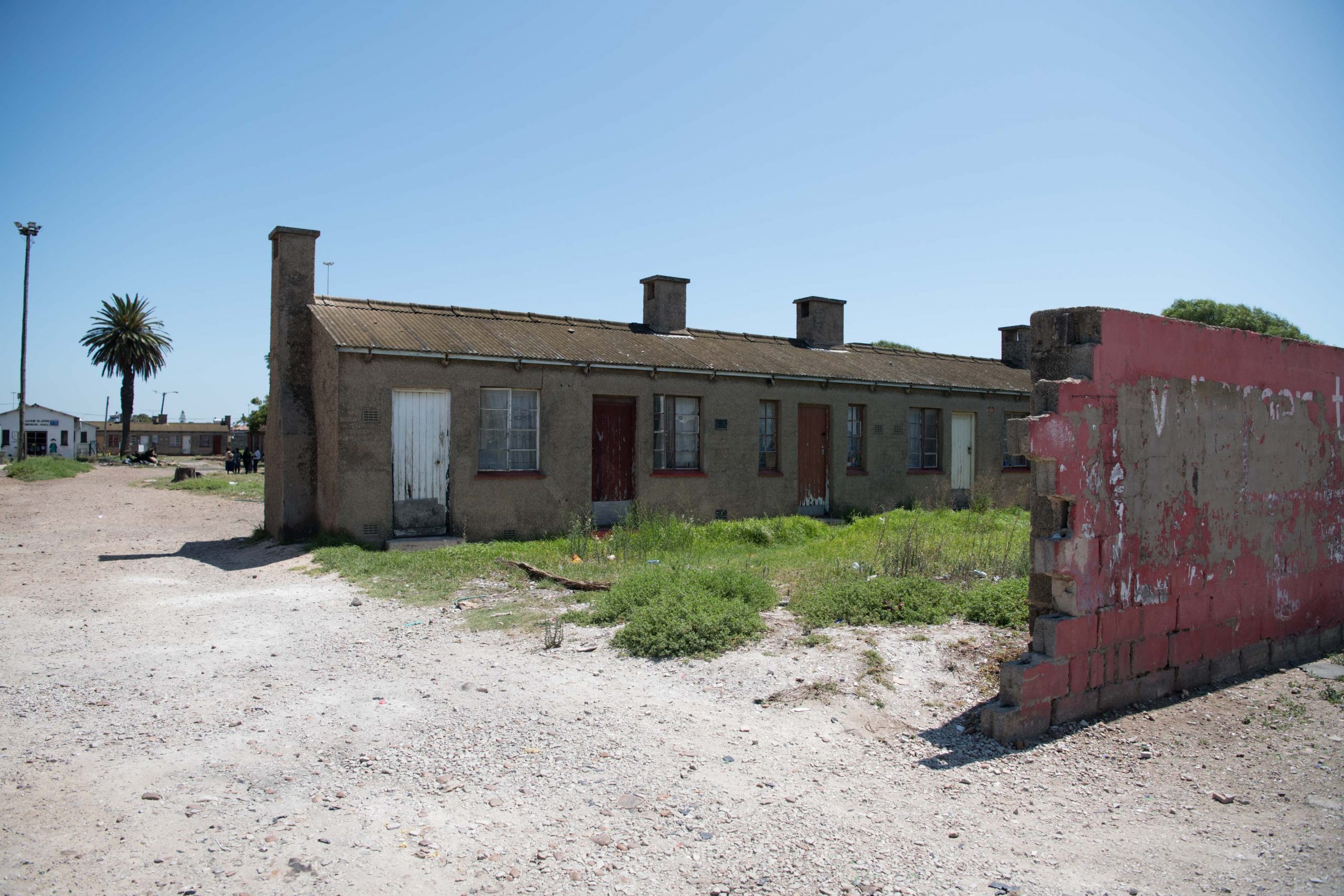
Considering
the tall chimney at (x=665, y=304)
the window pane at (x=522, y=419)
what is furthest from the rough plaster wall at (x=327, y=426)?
the tall chimney at (x=665, y=304)

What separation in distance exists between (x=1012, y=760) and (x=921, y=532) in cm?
869

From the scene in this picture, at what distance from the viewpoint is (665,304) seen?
1781cm

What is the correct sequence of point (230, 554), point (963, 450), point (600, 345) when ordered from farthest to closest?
point (963, 450) < point (600, 345) < point (230, 554)

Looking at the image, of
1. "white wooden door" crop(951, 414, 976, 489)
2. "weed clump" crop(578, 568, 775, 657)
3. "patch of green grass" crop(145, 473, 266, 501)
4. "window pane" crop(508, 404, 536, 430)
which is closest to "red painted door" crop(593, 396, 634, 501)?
"window pane" crop(508, 404, 536, 430)

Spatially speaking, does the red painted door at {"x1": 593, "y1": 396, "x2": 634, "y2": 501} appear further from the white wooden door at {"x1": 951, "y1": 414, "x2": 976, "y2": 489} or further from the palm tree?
the palm tree

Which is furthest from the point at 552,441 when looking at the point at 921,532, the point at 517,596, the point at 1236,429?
the point at 1236,429

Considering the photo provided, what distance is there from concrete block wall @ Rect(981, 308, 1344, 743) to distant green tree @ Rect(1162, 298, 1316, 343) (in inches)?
1174

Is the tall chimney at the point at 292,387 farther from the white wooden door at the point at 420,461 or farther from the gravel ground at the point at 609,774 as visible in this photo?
the gravel ground at the point at 609,774

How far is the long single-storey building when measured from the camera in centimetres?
1280

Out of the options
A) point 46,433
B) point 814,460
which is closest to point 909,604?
point 814,460

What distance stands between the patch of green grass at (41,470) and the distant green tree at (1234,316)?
44.4m

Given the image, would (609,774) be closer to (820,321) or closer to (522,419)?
(522,419)

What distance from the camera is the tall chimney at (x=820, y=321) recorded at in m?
20.1

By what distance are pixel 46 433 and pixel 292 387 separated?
208ft
